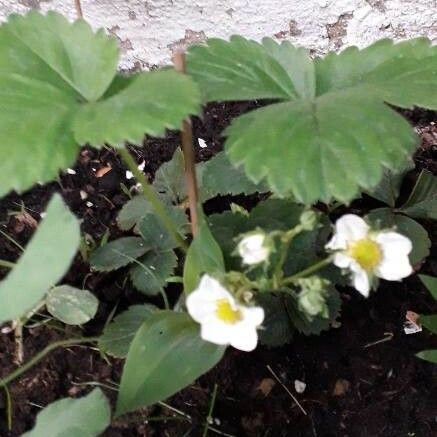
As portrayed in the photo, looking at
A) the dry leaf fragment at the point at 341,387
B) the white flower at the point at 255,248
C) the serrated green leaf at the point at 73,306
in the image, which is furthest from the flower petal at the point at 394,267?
the serrated green leaf at the point at 73,306

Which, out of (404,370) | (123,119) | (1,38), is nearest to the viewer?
(123,119)

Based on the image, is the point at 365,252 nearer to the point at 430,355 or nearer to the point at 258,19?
the point at 430,355

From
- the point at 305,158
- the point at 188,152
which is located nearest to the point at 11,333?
the point at 188,152

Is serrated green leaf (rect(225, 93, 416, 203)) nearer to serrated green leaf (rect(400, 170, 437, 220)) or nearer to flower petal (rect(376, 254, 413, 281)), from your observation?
flower petal (rect(376, 254, 413, 281))

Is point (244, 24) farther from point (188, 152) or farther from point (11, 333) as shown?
point (11, 333)

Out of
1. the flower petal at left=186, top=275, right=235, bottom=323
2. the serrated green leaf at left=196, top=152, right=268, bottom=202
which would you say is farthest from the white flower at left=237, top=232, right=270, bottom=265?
the serrated green leaf at left=196, top=152, right=268, bottom=202
